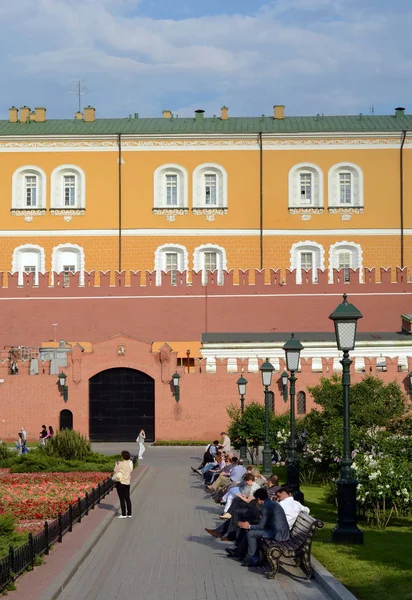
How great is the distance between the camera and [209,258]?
43906 mm

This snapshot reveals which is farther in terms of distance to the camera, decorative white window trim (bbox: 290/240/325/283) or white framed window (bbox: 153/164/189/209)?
white framed window (bbox: 153/164/189/209)

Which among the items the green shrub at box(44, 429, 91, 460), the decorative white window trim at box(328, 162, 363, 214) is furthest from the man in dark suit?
the decorative white window trim at box(328, 162, 363, 214)

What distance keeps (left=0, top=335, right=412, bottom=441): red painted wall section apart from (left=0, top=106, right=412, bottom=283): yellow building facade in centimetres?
928

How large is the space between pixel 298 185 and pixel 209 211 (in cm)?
378

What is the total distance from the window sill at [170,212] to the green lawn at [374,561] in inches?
1201

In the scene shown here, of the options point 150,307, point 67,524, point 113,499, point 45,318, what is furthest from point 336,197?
point 67,524

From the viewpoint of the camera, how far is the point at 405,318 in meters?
37.1

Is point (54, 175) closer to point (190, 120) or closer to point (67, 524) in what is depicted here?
point (190, 120)

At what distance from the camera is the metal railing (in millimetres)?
9648

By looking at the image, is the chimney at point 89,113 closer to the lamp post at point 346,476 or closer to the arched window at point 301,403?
the arched window at point 301,403

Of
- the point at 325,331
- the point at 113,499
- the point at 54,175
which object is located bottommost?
the point at 113,499

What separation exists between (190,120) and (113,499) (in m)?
31.5

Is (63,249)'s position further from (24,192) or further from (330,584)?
(330,584)

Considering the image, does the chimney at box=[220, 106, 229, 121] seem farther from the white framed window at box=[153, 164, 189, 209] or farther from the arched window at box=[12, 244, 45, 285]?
the arched window at box=[12, 244, 45, 285]
